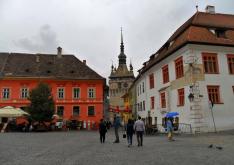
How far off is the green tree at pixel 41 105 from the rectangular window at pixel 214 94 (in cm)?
2105

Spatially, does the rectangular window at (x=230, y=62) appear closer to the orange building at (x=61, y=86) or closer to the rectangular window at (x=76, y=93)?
the orange building at (x=61, y=86)

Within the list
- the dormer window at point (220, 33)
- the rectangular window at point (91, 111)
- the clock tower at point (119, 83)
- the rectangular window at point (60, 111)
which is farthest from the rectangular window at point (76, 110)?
the clock tower at point (119, 83)

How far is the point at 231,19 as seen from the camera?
35.2 m

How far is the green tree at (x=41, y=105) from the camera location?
37.8m

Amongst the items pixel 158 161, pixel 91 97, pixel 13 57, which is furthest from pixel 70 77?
pixel 158 161

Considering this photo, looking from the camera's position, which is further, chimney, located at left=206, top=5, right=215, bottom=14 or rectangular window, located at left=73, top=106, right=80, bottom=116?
rectangular window, located at left=73, top=106, right=80, bottom=116

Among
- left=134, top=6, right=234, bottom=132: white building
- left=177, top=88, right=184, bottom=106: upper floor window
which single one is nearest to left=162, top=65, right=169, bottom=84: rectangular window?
left=134, top=6, right=234, bottom=132: white building

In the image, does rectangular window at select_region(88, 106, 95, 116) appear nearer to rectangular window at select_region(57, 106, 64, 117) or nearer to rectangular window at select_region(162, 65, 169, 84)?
rectangular window at select_region(57, 106, 64, 117)

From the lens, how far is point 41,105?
3797cm

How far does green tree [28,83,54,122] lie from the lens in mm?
37781

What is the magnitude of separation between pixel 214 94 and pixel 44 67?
104 ft

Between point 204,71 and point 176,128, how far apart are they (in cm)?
638

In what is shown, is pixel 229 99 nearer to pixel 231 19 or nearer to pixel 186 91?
pixel 186 91

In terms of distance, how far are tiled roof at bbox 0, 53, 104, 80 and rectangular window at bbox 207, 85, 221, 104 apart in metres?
23.6
